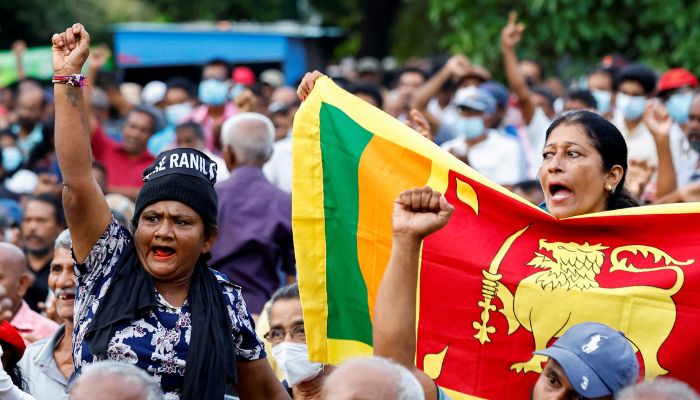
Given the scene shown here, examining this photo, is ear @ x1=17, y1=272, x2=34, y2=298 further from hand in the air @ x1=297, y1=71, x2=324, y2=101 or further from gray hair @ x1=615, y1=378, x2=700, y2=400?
gray hair @ x1=615, y1=378, x2=700, y2=400

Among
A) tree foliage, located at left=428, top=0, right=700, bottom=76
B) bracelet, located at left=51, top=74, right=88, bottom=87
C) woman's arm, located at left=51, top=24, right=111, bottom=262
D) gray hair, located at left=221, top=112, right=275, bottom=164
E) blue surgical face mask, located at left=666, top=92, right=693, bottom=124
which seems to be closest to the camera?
woman's arm, located at left=51, top=24, right=111, bottom=262

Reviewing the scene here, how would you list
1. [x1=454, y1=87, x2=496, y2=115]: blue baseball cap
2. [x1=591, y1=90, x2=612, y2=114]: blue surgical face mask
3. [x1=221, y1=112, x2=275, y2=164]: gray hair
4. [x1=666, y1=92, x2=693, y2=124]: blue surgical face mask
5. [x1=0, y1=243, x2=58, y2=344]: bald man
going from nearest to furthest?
[x1=0, y1=243, x2=58, y2=344]: bald man, [x1=221, y1=112, x2=275, y2=164]: gray hair, [x1=454, y1=87, x2=496, y2=115]: blue baseball cap, [x1=666, y1=92, x2=693, y2=124]: blue surgical face mask, [x1=591, y1=90, x2=612, y2=114]: blue surgical face mask

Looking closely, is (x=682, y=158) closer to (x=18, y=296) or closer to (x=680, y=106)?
(x=680, y=106)

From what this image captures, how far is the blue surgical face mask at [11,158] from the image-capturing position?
1273 centimetres

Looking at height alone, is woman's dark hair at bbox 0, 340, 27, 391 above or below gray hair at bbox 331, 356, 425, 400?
above

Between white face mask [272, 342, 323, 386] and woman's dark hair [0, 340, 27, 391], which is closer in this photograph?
woman's dark hair [0, 340, 27, 391]

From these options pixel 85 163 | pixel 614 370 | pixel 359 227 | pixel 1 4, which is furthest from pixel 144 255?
pixel 1 4

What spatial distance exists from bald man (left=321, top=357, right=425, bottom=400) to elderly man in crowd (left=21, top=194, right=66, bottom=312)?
5.15 m

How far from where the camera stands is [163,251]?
4.82m

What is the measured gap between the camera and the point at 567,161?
551 cm

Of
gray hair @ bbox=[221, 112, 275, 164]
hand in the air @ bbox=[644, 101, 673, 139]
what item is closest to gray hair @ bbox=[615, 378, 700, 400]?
hand in the air @ bbox=[644, 101, 673, 139]

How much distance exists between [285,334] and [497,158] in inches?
194

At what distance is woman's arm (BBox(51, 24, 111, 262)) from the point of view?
4.56 meters

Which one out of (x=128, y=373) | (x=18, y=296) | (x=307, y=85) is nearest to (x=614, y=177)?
A: (x=307, y=85)
